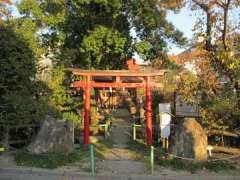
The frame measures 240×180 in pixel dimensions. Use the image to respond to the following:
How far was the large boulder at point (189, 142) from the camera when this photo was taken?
40.6 feet

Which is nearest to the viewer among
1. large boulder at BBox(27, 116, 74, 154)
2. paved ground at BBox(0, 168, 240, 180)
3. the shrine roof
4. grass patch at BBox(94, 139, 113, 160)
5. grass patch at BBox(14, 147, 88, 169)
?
paved ground at BBox(0, 168, 240, 180)

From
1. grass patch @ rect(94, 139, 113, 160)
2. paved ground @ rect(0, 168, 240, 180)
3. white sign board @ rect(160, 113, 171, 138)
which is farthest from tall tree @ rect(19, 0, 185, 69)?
paved ground @ rect(0, 168, 240, 180)

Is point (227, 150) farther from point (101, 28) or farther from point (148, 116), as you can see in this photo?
point (101, 28)

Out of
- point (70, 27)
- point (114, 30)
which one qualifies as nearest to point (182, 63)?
point (114, 30)

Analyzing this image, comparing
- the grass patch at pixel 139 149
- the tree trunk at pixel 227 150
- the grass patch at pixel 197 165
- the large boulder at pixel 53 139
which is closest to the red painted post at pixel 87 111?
the grass patch at pixel 139 149

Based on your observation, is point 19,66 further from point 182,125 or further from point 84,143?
point 182,125

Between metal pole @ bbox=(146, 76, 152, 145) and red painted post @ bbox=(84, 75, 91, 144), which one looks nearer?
metal pole @ bbox=(146, 76, 152, 145)

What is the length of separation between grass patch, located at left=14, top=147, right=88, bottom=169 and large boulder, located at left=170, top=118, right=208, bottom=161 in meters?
3.48

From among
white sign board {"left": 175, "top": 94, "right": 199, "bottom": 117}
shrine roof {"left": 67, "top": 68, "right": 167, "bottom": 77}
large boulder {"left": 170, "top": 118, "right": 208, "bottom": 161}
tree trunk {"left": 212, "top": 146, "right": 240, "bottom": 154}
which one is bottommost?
tree trunk {"left": 212, "top": 146, "right": 240, "bottom": 154}

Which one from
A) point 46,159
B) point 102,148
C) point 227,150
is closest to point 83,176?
point 46,159

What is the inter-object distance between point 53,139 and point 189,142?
4980 millimetres

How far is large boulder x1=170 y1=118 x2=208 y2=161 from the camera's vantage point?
1237 cm

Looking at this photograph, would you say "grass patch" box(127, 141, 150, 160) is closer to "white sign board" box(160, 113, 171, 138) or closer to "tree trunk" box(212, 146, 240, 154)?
"white sign board" box(160, 113, 171, 138)

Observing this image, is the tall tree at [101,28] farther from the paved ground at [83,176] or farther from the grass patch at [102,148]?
the paved ground at [83,176]
